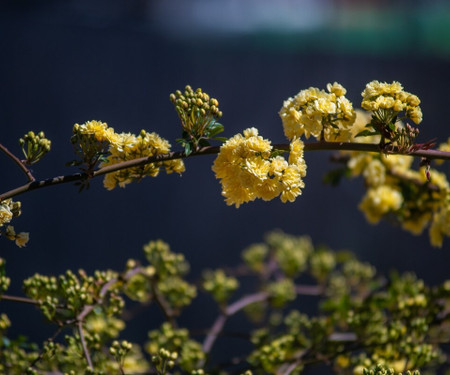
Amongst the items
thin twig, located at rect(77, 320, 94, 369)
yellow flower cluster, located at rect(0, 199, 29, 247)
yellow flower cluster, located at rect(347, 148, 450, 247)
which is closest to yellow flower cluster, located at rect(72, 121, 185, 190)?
yellow flower cluster, located at rect(0, 199, 29, 247)

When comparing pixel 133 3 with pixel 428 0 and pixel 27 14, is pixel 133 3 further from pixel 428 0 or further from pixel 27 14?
pixel 428 0

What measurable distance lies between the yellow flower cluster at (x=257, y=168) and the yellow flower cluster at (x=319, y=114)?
0.06 m

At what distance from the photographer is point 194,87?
2164mm

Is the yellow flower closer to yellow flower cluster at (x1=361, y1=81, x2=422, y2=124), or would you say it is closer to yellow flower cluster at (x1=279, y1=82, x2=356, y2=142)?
yellow flower cluster at (x1=279, y1=82, x2=356, y2=142)

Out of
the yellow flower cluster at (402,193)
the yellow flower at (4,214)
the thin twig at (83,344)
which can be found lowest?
the thin twig at (83,344)

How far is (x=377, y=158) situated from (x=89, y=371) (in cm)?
71

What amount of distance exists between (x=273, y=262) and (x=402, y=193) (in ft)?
1.86

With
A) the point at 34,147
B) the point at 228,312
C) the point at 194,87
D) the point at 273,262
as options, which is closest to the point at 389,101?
the point at 34,147

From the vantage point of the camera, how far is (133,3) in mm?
2213

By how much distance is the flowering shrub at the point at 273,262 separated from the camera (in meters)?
0.65

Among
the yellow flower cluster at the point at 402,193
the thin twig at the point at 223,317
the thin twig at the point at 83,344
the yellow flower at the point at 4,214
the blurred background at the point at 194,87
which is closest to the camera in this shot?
the yellow flower at the point at 4,214

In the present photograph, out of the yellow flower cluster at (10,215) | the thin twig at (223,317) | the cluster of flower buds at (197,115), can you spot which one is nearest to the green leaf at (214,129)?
the cluster of flower buds at (197,115)

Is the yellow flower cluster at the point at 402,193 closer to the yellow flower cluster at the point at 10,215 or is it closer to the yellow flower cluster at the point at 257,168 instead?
the yellow flower cluster at the point at 257,168

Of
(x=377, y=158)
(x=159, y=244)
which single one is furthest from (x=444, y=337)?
(x=159, y=244)
